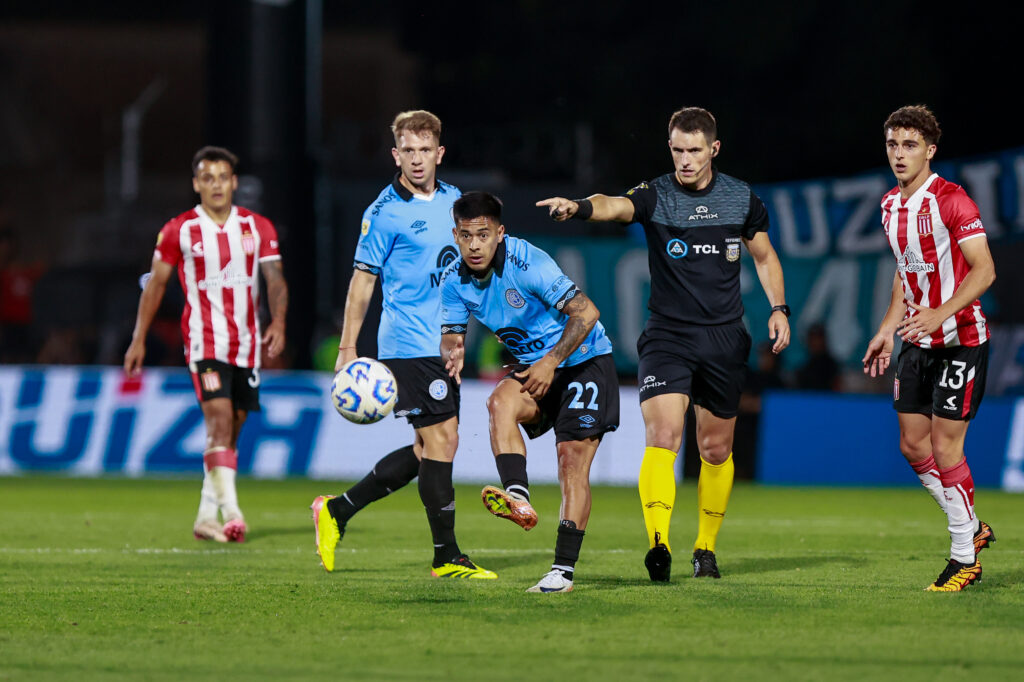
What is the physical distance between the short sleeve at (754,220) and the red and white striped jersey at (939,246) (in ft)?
2.05

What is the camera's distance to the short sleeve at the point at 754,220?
752 cm

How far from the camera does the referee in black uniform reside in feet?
23.8

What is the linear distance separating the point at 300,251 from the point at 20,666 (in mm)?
14179

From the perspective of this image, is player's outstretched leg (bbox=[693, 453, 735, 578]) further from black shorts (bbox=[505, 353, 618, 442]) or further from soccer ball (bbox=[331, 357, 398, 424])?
soccer ball (bbox=[331, 357, 398, 424])

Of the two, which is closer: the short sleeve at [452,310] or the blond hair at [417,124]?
the short sleeve at [452,310]

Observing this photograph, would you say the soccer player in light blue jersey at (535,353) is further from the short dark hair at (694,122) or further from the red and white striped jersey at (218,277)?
the red and white striped jersey at (218,277)

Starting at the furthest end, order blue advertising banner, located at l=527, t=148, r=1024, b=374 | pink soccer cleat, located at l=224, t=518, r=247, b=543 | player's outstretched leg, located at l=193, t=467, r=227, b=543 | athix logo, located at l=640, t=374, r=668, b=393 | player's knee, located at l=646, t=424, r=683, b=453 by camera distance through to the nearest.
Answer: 1. blue advertising banner, located at l=527, t=148, r=1024, b=374
2. player's outstretched leg, located at l=193, t=467, r=227, b=543
3. pink soccer cleat, located at l=224, t=518, r=247, b=543
4. athix logo, located at l=640, t=374, r=668, b=393
5. player's knee, located at l=646, t=424, r=683, b=453

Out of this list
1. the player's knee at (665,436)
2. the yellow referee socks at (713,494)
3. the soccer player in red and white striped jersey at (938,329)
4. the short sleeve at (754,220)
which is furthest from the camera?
the yellow referee socks at (713,494)

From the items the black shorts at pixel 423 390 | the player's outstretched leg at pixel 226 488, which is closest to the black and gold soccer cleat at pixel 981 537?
the black shorts at pixel 423 390

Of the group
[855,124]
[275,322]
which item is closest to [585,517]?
[275,322]

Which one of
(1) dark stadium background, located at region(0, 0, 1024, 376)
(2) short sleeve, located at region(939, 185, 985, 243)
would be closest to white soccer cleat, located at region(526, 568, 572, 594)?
(2) short sleeve, located at region(939, 185, 985, 243)

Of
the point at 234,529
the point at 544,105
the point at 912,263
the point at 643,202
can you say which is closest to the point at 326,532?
the point at 234,529

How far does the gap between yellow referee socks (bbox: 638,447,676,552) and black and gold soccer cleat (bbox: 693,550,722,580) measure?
0.39m

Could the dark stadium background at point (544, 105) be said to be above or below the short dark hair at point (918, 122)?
above
